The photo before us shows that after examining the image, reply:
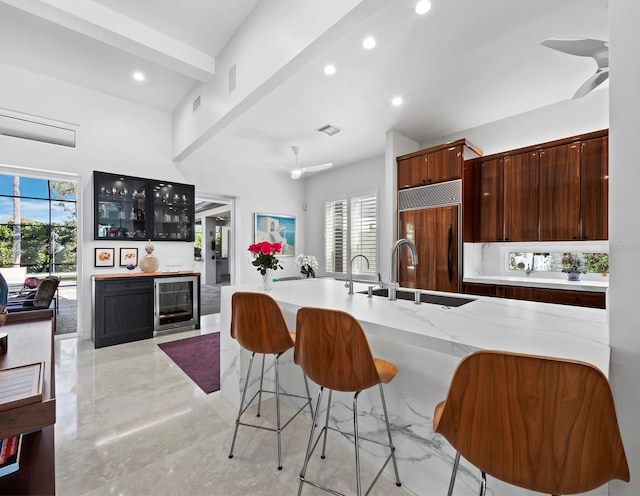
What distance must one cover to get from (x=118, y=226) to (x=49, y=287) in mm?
A: 1095

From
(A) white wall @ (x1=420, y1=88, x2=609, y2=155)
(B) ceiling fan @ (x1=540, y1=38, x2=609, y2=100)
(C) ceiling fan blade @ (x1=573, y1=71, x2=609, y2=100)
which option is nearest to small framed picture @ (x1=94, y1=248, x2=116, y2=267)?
(B) ceiling fan @ (x1=540, y1=38, x2=609, y2=100)

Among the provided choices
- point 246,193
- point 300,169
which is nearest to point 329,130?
point 300,169

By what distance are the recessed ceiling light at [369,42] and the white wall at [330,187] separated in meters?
3.05

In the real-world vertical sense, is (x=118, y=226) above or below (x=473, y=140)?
below

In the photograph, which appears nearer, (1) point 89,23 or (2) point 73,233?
(1) point 89,23

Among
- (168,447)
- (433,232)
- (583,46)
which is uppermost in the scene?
(583,46)

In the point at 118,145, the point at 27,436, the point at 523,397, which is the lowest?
the point at 27,436

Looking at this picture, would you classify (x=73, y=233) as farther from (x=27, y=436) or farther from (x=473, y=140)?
(x=473, y=140)

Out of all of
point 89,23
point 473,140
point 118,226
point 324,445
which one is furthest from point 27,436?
point 473,140

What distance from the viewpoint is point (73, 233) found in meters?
4.08

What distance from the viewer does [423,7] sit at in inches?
82.4

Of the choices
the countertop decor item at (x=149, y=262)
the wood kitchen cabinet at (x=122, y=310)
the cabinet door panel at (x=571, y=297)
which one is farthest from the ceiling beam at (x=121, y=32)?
the cabinet door panel at (x=571, y=297)

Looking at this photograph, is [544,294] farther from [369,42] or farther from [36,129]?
[36,129]

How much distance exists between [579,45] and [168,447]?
3.50m
